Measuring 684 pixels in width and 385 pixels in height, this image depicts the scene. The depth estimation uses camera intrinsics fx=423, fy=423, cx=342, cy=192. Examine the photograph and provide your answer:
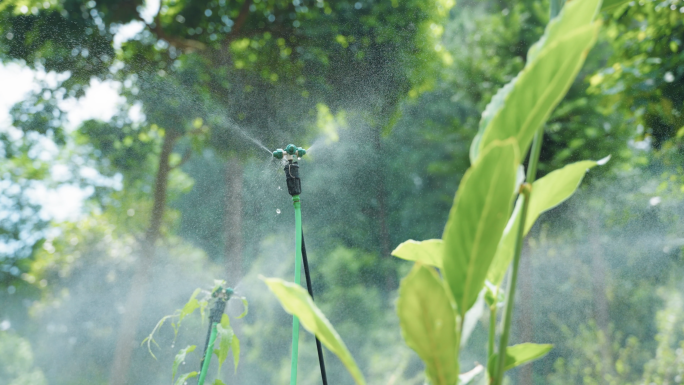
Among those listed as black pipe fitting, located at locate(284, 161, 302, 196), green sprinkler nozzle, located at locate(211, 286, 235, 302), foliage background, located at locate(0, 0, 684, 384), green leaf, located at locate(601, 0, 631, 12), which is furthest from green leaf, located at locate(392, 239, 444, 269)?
foliage background, located at locate(0, 0, 684, 384)

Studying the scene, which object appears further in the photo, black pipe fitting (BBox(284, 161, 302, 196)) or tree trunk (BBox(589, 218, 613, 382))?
tree trunk (BBox(589, 218, 613, 382))

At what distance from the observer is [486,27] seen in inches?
135

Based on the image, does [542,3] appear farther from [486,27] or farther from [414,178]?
[414,178]

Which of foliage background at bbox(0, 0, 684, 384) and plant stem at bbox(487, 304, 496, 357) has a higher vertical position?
foliage background at bbox(0, 0, 684, 384)

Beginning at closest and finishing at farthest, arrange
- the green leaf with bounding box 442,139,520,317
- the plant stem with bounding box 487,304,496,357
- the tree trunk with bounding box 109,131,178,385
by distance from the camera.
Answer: the green leaf with bounding box 442,139,520,317, the plant stem with bounding box 487,304,496,357, the tree trunk with bounding box 109,131,178,385

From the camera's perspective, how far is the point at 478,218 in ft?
0.67

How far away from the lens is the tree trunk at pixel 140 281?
→ 2412mm

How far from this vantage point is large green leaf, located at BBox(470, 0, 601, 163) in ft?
0.63

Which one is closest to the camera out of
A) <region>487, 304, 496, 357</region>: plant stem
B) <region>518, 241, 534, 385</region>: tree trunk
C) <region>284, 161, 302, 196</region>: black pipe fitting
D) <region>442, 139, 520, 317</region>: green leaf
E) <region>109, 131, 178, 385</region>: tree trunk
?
<region>442, 139, 520, 317</region>: green leaf

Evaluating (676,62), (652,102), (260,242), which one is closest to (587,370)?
(652,102)

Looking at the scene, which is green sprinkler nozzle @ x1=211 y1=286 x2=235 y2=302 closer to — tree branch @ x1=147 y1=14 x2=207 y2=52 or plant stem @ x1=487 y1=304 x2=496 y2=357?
plant stem @ x1=487 y1=304 x2=496 y2=357

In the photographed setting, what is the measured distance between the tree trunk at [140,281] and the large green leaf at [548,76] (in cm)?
267

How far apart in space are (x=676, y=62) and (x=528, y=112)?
224cm

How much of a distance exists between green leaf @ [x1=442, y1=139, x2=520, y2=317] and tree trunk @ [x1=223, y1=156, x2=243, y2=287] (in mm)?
2660
